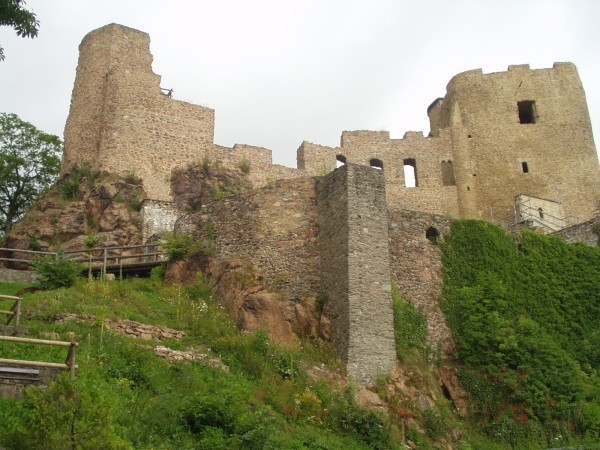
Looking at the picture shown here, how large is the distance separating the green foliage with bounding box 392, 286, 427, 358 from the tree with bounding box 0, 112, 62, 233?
813 inches

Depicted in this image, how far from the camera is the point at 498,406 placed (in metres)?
19.5

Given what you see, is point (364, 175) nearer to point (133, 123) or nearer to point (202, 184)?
point (202, 184)

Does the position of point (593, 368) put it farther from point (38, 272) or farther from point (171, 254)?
point (38, 272)

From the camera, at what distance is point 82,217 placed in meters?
29.2

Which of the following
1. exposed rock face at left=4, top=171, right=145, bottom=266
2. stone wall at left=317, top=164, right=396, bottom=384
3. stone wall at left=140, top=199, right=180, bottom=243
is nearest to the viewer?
stone wall at left=317, top=164, right=396, bottom=384

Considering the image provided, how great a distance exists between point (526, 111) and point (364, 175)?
78.3 ft

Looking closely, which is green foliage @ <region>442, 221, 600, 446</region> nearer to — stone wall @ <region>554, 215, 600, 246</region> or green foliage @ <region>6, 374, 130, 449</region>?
stone wall @ <region>554, 215, 600, 246</region>

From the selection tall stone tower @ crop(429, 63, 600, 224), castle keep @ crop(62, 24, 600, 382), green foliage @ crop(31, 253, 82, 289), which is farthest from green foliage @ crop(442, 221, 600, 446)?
tall stone tower @ crop(429, 63, 600, 224)

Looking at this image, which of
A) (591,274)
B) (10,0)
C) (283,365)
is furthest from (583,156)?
(10,0)

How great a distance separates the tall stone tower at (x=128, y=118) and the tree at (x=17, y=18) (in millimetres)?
15202

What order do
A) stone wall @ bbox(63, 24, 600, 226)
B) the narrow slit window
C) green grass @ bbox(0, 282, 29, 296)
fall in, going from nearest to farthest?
green grass @ bbox(0, 282, 29, 296) → stone wall @ bbox(63, 24, 600, 226) → the narrow slit window

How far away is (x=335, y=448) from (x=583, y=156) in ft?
96.5

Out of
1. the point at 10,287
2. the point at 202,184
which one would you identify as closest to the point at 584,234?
the point at 202,184

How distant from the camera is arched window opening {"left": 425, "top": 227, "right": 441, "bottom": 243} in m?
22.8
